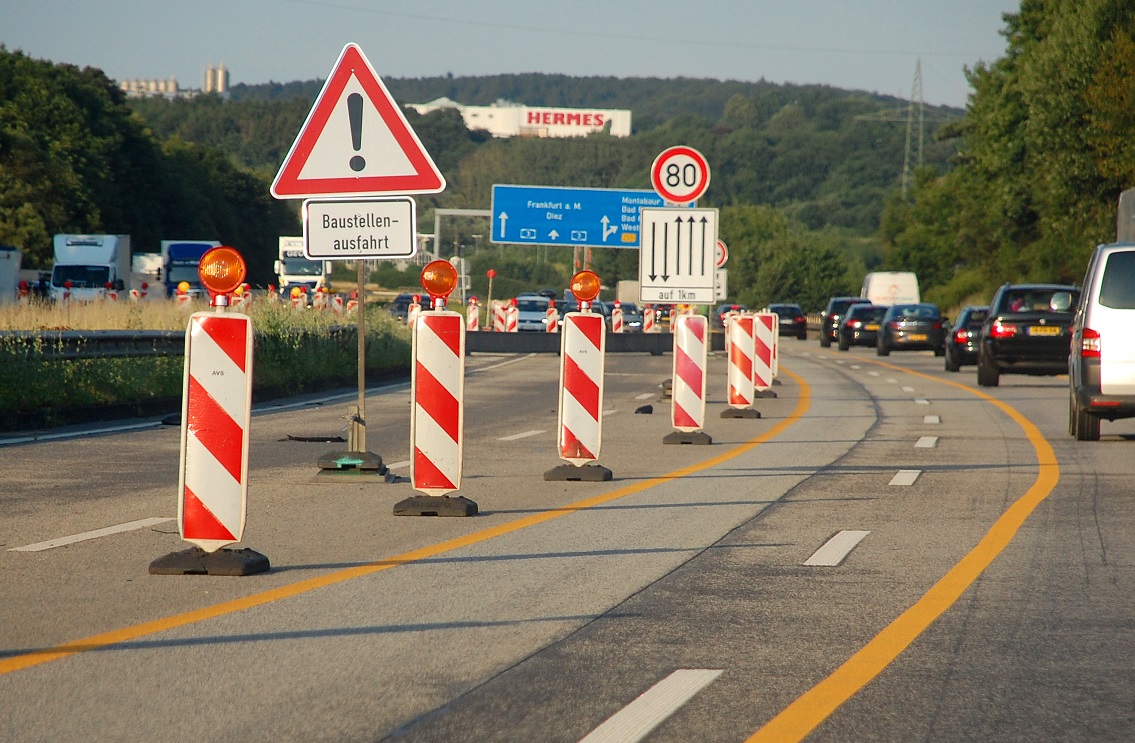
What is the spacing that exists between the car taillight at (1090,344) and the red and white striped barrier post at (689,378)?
3.51 m

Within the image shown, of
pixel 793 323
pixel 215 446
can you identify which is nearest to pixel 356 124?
pixel 215 446

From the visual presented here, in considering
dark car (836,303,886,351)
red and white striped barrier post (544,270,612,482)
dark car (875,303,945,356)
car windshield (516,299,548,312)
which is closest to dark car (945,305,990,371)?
dark car (875,303,945,356)

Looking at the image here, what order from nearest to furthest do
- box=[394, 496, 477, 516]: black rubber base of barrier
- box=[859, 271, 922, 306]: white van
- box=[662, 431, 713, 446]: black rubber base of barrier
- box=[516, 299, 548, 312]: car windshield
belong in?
box=[394, 496, 477, 516]: black rubber base of barrier < box=[662, 431, 713, 446]: black rubber base of barrier < box=[516, 299, 548, 312]: car windshield < box=[859, 271, 922, 306]: white van

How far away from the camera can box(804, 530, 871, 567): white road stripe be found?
8.21 metres

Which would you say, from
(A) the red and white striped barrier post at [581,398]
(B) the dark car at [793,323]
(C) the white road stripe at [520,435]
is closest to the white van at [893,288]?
(B) the dark car at [793,323]

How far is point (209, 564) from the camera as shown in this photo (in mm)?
7621

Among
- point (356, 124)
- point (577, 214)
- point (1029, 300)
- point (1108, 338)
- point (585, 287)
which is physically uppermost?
point (577, 214)

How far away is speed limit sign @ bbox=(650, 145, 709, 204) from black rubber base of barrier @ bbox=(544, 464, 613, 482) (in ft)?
19.6

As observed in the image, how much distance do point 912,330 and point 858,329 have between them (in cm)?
785

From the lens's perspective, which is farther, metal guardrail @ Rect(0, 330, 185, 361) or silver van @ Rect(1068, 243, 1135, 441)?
metal guardrail @ Rect(0, 330, 185, 361)

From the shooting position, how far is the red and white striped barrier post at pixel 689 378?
15.4m

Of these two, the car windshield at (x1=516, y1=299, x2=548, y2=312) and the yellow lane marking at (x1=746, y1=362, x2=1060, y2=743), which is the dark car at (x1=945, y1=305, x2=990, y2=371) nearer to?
the car windshield at (x1=516, y1=299, x2=548, y2=312)

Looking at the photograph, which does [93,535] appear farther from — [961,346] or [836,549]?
[961,346]

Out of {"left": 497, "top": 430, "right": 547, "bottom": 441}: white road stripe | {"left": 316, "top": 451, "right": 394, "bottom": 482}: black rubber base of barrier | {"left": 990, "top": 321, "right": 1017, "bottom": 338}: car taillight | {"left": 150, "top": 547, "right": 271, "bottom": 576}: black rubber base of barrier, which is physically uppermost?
{"left": 990, "top": 321, "right": 1017, "bottom": 338}: car taillight
